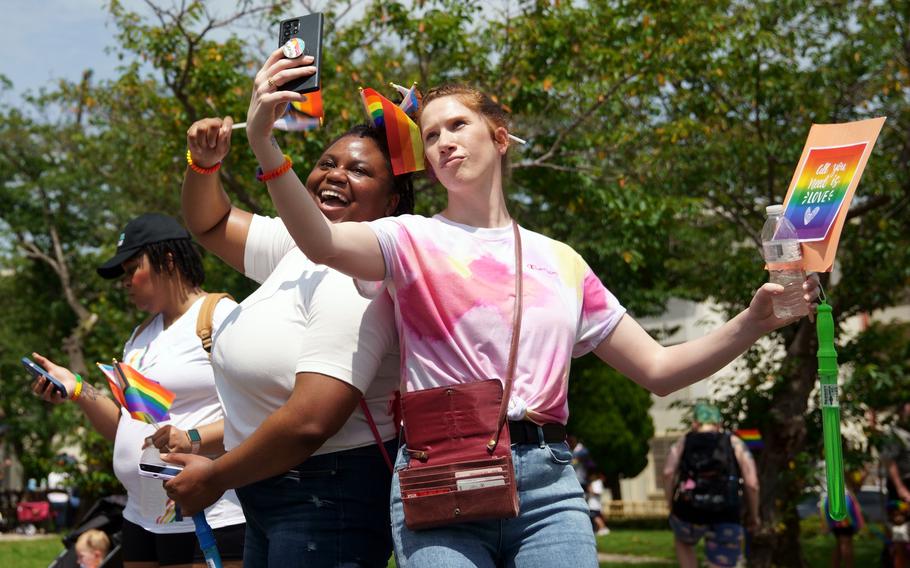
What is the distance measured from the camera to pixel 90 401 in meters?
4.28

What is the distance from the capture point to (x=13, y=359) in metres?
27.6

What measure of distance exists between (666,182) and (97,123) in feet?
39.7

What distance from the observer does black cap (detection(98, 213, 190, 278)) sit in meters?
4.19

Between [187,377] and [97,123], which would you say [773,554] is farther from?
[97,123]

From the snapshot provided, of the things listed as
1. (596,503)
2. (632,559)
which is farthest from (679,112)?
(596,503)

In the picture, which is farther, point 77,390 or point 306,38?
point 77,390

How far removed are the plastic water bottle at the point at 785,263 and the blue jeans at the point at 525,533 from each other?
0.60 m

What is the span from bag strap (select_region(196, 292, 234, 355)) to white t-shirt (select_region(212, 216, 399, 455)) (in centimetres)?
87

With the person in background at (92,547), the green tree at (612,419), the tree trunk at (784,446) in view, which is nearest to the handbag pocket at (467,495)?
the person in background at (92,547)

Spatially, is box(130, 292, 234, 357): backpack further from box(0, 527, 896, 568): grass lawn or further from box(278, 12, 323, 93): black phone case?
box(0, 527, 896, 568): grass lawn

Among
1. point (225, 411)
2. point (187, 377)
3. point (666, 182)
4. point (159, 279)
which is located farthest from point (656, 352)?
point (666, 182)

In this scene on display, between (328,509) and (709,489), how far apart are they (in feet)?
23.0

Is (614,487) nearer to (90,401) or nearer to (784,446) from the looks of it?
(784,446)

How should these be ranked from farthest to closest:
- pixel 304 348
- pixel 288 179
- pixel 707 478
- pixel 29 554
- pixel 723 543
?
pixel 29 554 → pixel 707 478 → pixel 723 543 → pixel 304 348 → pixel 288 179
